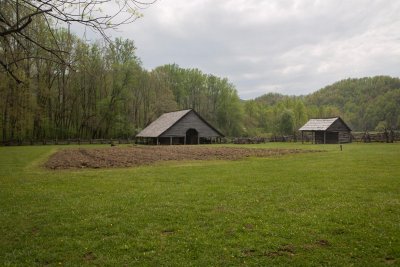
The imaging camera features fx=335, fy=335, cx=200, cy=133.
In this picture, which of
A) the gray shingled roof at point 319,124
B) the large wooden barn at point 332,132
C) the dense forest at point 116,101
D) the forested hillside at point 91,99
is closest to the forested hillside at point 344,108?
the dense forest at point 116,101

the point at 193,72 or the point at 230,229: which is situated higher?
the point at 193,72

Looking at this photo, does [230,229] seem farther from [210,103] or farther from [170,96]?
[210,103]

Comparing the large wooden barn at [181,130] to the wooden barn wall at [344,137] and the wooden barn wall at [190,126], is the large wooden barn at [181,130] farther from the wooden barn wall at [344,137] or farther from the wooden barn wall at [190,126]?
the wooden barn wall at [344,137]

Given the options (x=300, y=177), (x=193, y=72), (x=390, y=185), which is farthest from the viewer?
(x=193, y=72)

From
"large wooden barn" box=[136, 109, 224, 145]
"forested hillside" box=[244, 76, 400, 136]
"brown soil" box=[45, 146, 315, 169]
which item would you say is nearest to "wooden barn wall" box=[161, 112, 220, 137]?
"large wooden barn" box=[136, 109, 224, 145]

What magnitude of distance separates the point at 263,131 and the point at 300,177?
84.0 metres

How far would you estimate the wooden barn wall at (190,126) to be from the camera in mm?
50438

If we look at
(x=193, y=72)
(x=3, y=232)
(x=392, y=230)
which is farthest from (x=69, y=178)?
(x=193, y=72)

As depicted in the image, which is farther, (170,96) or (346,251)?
(170,96)

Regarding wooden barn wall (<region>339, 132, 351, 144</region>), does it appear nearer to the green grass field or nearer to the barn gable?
the barn gable

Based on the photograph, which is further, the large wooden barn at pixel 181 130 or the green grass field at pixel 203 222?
the large wooden barn at pixel 181 130

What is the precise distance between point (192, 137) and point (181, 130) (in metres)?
3.43

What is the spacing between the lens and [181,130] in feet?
168

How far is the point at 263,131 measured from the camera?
9725 centimetres
